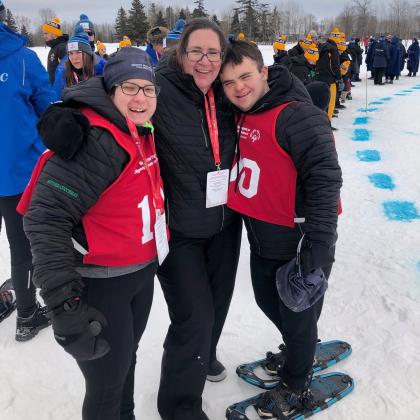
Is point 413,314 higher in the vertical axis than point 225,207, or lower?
lower

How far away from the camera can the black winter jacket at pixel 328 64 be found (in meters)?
8.59

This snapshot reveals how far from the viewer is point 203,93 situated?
1.91 m

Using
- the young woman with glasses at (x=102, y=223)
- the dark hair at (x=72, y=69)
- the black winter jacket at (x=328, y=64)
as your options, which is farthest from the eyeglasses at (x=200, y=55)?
the black winter jacket at (x=328, y=64)

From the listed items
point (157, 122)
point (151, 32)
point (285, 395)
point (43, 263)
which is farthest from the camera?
point (151, 32)

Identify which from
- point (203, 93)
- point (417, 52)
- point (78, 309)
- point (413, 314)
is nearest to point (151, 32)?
point (203, 93)

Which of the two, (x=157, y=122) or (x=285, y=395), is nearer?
(x=157, y=122)

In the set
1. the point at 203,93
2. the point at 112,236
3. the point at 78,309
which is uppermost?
the point at 203,93

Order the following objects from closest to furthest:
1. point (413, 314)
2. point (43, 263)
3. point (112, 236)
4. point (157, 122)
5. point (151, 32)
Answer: point (43, 263)
point (112, 236)
point (157, 122)
point (413, 314)
point (151, 32)

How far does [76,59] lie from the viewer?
433 centimetres

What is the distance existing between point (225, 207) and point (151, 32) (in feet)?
16.1

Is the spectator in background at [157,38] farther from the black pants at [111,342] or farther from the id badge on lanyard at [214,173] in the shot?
the black pants at [111,342]

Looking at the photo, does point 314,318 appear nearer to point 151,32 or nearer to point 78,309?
point 78,309

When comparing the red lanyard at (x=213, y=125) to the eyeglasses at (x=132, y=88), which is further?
the red lanyard at (x=213, y=125)

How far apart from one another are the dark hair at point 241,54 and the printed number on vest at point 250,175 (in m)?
0.45
